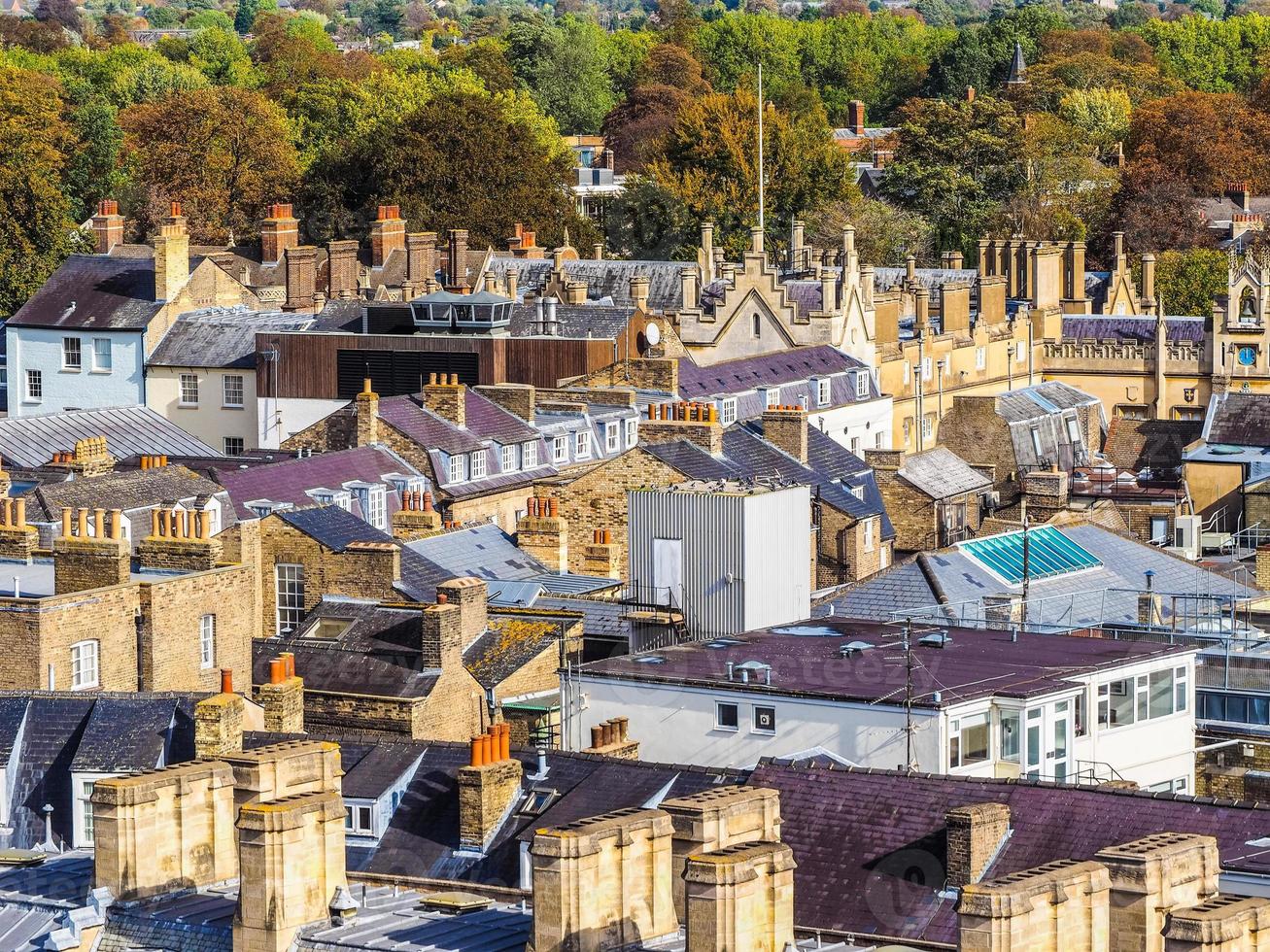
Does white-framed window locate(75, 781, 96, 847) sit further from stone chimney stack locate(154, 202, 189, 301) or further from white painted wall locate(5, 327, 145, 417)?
stone chimney stack locate(154, 202, 189, 301)

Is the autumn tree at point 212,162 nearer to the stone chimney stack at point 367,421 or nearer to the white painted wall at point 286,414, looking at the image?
the white painted wall at point 286,414

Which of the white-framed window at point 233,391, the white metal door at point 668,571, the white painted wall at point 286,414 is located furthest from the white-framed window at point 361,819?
the white-framed window at point 233,391

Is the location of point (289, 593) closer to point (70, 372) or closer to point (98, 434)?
point (98, 434)

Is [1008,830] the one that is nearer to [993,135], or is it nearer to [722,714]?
[722,714]

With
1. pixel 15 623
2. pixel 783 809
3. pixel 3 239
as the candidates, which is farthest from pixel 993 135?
pixel 783 809

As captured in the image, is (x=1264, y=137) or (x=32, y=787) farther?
(x=1264, y=137)

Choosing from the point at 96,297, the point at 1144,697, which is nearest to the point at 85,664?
the point at 1144,697

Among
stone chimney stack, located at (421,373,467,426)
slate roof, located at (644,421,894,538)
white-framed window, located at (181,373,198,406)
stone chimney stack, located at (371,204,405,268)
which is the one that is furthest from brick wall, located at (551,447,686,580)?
stone chimney stack, located at (371,204,405,268)
